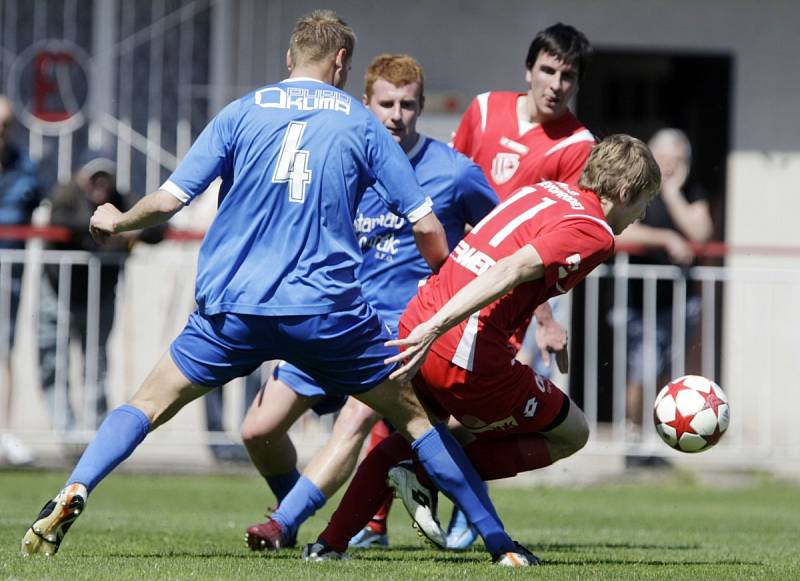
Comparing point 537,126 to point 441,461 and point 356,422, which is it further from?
point 441,461

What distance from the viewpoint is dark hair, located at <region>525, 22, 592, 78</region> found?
287 inches

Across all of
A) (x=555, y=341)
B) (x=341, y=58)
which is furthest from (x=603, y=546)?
(x=341, y=58)

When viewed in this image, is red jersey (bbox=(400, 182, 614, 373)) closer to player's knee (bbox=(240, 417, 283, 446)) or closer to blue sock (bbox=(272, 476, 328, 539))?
blue sock (bbox=(272, 476, 328, 539))

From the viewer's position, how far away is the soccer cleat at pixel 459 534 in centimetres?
716

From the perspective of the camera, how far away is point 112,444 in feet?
18.4

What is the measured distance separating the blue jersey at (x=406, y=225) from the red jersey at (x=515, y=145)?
56 cm

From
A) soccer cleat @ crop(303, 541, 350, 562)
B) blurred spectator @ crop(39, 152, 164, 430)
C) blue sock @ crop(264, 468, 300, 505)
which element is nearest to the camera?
soccer cleat @ crop(303, 541, 350, 562)

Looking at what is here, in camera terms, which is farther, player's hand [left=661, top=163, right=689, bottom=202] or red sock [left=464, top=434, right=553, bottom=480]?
player's hand [left=661, top=163, right=689, bottom=202]

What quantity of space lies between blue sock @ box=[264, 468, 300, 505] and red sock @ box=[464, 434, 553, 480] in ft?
3.86

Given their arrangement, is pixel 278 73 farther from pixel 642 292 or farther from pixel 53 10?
pixel 642 292

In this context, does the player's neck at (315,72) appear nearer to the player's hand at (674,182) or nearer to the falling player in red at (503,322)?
the falling player in red at (503,322)

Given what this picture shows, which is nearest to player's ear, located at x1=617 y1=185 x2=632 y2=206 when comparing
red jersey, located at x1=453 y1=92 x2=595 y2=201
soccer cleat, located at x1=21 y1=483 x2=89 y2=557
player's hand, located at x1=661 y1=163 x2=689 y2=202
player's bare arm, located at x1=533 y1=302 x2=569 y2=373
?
player's bare arm, located at x1=533 y1=302 x2=569 y2=373

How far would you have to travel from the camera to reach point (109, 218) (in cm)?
564

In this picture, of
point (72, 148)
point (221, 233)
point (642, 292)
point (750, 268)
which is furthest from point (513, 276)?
point (72, 148)
